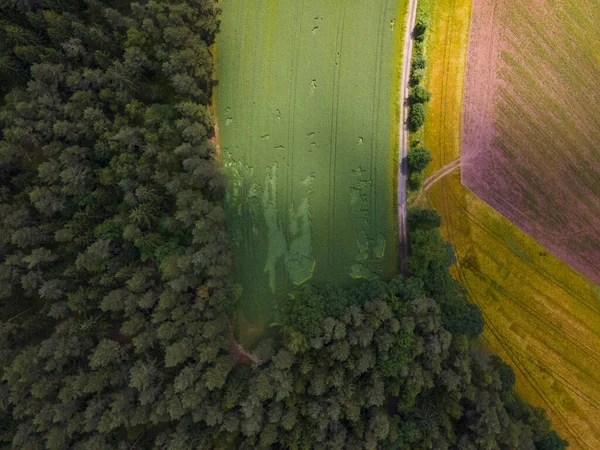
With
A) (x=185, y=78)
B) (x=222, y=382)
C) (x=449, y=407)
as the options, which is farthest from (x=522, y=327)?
(x=185, y=78)

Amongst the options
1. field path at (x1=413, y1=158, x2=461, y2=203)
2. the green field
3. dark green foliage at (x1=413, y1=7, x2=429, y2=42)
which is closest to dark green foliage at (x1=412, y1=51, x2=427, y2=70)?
dark green foliage at (x1=413, y1=7, x2=429, y2=42)

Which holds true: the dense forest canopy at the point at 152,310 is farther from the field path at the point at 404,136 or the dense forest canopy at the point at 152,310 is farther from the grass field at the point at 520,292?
the grass field at the point at 520,292

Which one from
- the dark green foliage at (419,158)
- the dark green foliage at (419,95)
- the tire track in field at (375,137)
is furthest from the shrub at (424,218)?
the dark green foliage at (419,95)

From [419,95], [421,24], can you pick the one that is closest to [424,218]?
[419,95]

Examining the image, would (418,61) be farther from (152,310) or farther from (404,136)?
(152,310)

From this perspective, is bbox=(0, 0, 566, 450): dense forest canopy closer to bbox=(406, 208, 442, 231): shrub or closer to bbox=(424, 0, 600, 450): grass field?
bbox=(406, 208, 442, 231): shrub

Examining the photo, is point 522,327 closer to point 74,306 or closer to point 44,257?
point 74,306
